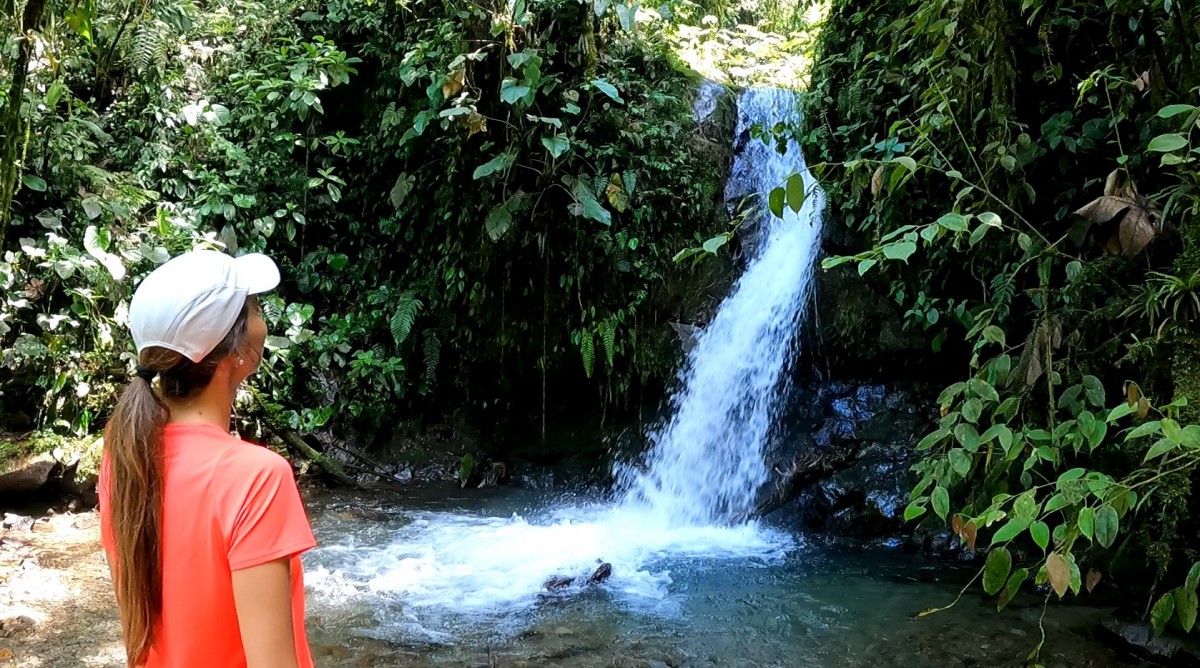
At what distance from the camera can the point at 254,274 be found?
4.57 feet

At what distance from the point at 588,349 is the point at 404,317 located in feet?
6.00

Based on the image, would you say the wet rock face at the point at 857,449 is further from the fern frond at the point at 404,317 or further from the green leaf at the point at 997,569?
the green leaf at the point at 997,569

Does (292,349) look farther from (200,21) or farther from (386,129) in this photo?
(200,21)

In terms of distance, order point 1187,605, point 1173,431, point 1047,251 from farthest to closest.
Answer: point 1047,251
point 1187,605
point 1173,431

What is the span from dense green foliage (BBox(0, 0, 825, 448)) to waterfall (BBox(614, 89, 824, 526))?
17.6 inches

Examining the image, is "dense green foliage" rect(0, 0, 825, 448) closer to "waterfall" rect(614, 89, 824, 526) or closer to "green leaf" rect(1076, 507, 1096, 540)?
"waterfall" rect(614, 89, 824, 526)

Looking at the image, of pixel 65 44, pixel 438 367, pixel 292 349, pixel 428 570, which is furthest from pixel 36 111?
pixel 428 570

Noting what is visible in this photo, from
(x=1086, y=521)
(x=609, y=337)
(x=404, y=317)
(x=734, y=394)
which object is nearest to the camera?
(x=1086, y=521)

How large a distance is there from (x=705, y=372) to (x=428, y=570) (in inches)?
124

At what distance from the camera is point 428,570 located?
5180 mm

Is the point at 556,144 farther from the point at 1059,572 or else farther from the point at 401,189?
the point at 1059,572

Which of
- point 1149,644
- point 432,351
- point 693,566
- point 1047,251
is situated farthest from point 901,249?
point 432,351

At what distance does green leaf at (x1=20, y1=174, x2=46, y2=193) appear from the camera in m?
6.23

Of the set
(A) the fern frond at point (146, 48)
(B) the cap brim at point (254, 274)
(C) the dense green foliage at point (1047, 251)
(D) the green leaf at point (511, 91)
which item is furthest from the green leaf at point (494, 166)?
(B) the cap brim at point (254, 274)
